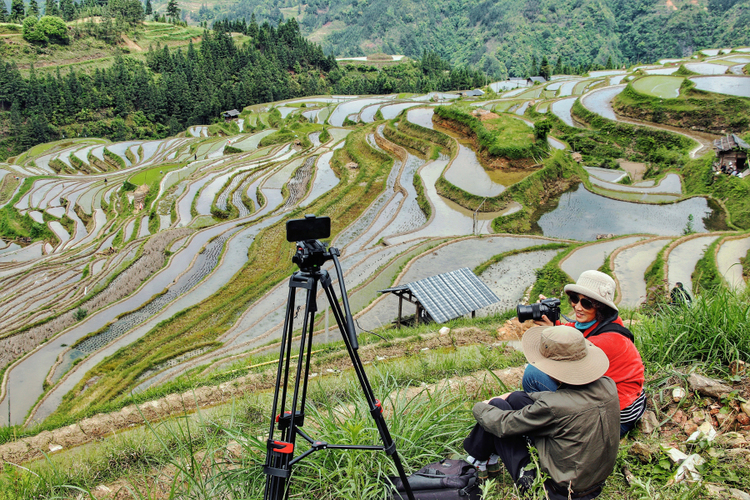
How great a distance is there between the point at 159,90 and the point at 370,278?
2638 inches

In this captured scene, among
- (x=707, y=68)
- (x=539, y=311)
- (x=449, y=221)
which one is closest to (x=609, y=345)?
(x=539, y=311)

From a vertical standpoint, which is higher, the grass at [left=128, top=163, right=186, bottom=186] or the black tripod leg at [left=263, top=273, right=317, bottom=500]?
the black tripod leg at [left=263, top=273, right=317, bottom=500]

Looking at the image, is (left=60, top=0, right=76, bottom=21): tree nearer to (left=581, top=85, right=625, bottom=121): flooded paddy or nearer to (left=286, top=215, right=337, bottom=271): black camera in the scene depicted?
(left=581, top=85, right=625, bottom=121): flooded paddy

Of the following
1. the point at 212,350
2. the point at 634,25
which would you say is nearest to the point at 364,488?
the point at 212,350

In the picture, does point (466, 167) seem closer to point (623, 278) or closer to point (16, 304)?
point (623, 278)

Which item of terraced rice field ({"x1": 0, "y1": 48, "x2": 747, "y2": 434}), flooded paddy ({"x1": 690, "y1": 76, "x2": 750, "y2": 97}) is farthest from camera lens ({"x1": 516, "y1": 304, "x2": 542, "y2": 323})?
flooded paddy ({"x1": 690, "y1": 76, "x2": 750, "y2": 97})

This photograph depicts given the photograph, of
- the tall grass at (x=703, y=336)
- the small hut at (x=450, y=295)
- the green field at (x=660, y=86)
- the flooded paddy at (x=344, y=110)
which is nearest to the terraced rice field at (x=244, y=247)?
the green field at (x=660, y=86)

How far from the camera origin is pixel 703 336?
13.9 feet

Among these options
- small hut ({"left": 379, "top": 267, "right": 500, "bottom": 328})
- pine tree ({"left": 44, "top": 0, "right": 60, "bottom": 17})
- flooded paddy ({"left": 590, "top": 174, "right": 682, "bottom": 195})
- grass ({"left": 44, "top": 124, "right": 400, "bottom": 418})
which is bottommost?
grass ({"left": 44, "top": 124, "right": 400, "bottom": 418})

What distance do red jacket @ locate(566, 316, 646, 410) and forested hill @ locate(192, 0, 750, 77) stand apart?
118 m

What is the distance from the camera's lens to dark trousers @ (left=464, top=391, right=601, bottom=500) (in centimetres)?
299

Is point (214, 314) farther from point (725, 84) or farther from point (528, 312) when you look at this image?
point (725, 84)

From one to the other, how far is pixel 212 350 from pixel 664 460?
12.1 meters

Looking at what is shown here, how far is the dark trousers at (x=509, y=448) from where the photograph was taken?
2986 mm
